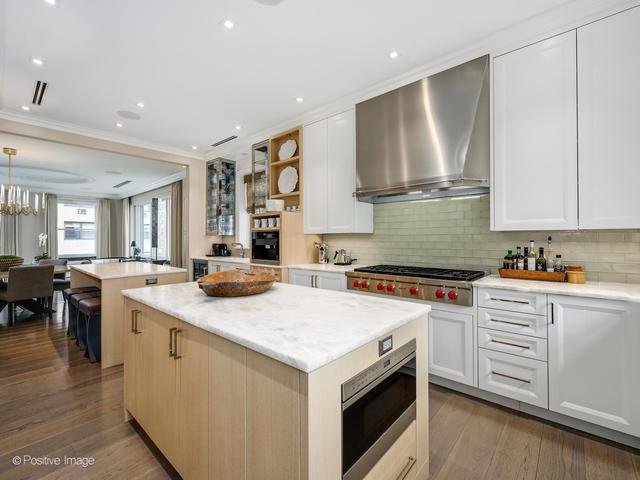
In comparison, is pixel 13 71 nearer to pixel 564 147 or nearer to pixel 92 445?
pixel 92 445

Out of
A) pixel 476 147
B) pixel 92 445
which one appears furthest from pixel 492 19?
pixel 92 445

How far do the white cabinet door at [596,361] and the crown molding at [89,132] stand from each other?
5.46 m

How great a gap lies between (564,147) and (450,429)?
2045 mm

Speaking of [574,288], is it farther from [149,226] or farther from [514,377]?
[149,226]

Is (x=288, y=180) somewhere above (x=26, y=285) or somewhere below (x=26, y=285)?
above

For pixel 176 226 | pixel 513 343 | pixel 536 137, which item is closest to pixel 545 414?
pixel 513 343


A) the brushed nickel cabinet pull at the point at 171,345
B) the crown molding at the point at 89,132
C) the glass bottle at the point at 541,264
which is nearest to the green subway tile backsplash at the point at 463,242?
the glass bottle at the point at 541,264

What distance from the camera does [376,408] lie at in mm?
1157

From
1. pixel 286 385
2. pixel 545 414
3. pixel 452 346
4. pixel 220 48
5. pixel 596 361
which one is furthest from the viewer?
pixel 220 48

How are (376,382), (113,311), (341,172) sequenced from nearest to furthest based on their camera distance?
(376,382), (113,311), (341,172)

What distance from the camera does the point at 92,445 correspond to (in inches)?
71.0

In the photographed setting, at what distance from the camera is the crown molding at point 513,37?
79.1 inches

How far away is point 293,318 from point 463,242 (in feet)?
7.13

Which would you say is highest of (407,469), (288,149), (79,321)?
(288,149)
